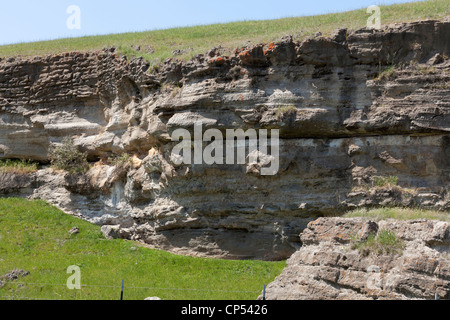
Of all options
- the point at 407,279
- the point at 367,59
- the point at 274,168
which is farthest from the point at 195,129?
the point at 407,279

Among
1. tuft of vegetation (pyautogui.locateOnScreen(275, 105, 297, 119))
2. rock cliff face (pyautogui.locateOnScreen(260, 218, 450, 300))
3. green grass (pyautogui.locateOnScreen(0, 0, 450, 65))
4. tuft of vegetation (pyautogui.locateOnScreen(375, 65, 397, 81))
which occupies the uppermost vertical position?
green grass (pyautogui.locateOnScreen(0, 0, 450, 65))

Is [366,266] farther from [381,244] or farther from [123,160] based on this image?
[123,160]

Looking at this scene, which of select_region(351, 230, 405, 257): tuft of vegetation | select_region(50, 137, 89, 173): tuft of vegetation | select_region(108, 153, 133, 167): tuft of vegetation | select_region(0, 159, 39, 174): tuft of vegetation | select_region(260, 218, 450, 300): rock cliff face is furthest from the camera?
select_region(0, 159, 39, 174): tuft of vegetation

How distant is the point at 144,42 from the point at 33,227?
1145cm

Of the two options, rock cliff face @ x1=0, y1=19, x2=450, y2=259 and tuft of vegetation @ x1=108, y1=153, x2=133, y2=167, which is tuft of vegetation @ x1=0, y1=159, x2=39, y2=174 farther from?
rock cliff face @ x1=0, y1=19, x2=450, y2=259

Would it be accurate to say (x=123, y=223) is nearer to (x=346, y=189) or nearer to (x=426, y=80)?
(x=346, y=189)

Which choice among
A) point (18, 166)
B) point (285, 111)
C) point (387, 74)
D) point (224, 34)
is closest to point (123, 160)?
point (18, 166)

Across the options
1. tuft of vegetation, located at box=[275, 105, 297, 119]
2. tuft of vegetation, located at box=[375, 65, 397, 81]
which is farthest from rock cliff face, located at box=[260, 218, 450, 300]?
tuft of vegetation, located at box=[375, 65, 397, 81]

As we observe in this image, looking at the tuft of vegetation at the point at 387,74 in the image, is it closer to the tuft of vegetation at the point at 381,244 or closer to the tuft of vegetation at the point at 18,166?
the tuft of vegetation at the point at 381,244

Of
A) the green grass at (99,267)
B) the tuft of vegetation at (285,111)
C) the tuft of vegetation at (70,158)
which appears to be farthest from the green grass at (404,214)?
the tuft of vegetation at (70,158)

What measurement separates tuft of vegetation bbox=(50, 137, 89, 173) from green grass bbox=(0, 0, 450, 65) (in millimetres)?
5230

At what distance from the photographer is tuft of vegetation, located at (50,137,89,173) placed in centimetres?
2425

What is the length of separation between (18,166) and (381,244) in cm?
1957

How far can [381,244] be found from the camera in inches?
500
